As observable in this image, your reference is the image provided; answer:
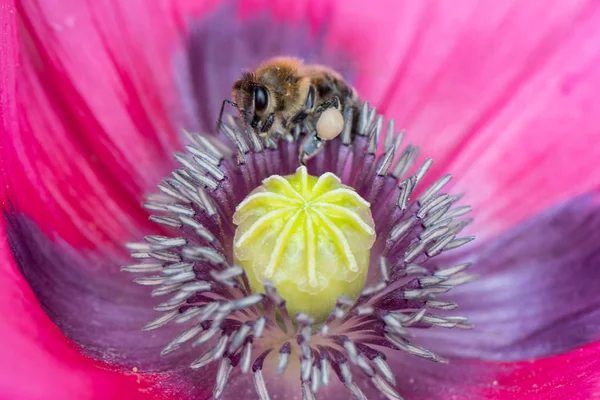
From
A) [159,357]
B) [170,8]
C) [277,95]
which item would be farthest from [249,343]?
[170,8]

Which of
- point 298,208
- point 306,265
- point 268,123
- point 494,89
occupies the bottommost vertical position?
point 306,265

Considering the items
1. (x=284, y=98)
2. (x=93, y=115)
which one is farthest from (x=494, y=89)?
(x=93, y=115)

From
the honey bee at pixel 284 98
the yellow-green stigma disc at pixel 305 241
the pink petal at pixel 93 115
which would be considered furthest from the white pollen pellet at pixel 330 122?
the pink petal at pixel 93 115

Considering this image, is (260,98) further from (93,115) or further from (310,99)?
(93,115)

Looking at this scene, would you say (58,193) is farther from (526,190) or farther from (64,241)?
(526,190)

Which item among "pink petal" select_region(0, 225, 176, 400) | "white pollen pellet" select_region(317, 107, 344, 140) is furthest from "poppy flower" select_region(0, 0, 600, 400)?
"white pollen pellet" select_region(317, 107, 344, 140)

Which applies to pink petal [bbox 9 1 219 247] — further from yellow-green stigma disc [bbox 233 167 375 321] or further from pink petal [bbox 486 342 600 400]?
pink petal [bbox 486 342 600 400]

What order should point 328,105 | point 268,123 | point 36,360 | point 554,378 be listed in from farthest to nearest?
point 328,105 → point 268,123 → point 554,378 → point 36,360
